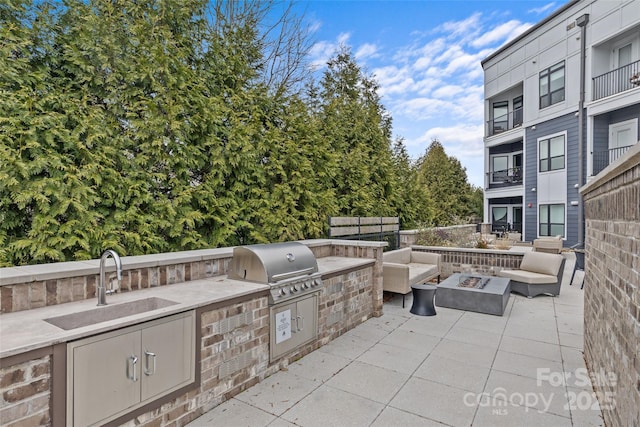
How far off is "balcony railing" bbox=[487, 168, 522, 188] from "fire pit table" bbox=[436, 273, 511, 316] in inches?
514

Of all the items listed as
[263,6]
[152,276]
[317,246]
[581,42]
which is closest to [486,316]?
[317,246]

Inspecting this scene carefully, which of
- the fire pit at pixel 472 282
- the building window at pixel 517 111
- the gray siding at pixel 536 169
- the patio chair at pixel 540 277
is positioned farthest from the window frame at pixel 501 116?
the fire pit at pixel 472 282

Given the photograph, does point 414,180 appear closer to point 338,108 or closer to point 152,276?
point 338,108

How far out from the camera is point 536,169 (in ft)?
49.8

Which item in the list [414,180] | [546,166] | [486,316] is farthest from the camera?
[546,166]

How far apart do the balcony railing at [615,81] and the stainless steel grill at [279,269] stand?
14.1 metres

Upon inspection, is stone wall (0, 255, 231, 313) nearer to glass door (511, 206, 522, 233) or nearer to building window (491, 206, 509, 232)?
glass door (511, 206, 522, 233)

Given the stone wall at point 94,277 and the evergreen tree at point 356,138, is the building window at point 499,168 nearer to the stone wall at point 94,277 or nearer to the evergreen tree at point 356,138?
the evergreen tree at point 356,138

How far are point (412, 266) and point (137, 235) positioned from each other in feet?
18.1

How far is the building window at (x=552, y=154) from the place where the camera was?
14.1 m

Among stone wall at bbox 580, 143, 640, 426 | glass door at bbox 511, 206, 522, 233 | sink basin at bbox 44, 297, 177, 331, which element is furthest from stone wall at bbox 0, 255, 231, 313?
glass door at bbox 511, 206, 522, 233

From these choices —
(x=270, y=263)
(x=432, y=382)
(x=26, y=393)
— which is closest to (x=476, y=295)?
(x=432, y=382)

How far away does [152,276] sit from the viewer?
10.9 feet

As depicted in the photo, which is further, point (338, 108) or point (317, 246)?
point (338, 108)
